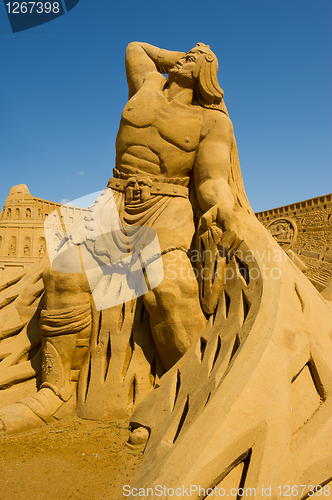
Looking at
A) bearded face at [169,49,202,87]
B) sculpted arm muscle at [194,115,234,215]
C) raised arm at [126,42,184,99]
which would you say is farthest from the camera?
raised arm at [126,42,184,99]

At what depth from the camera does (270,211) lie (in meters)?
22.0

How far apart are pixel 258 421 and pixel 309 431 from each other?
1.06ft

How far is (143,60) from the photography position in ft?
12.8

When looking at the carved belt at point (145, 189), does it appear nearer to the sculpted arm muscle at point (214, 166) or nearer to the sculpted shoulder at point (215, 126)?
the sculpted arm muscle at point (214, 166)

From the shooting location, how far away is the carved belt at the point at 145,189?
3432 millimetres

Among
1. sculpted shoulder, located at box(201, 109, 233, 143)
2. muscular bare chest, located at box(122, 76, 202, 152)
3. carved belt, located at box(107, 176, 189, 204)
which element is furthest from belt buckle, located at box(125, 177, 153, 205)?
sculpted shoulder, located at box(201, 109, 233, 143)

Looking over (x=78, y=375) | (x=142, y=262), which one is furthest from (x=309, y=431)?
(x=78, y=375)

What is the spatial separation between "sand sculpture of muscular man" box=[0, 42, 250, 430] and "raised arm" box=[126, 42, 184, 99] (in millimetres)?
11

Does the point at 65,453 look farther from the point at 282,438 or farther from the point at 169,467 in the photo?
the point at 282,438

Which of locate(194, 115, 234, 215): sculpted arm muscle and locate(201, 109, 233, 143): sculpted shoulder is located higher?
locate(201, 109, 233, 143): sculpted shoulder

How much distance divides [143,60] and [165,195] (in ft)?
5.01

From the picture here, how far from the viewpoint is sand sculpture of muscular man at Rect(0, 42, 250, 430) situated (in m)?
3.00

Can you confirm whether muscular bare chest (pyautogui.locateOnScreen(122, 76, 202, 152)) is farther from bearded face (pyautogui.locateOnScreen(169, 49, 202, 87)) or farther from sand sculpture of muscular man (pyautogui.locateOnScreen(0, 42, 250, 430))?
bearded face (pyautogui.locateOnScreen(169, 49, 202, 87))

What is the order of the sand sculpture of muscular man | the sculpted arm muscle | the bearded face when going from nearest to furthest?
the sand sculpture of muscular man < the sculpted arm muscle < the bearded face
